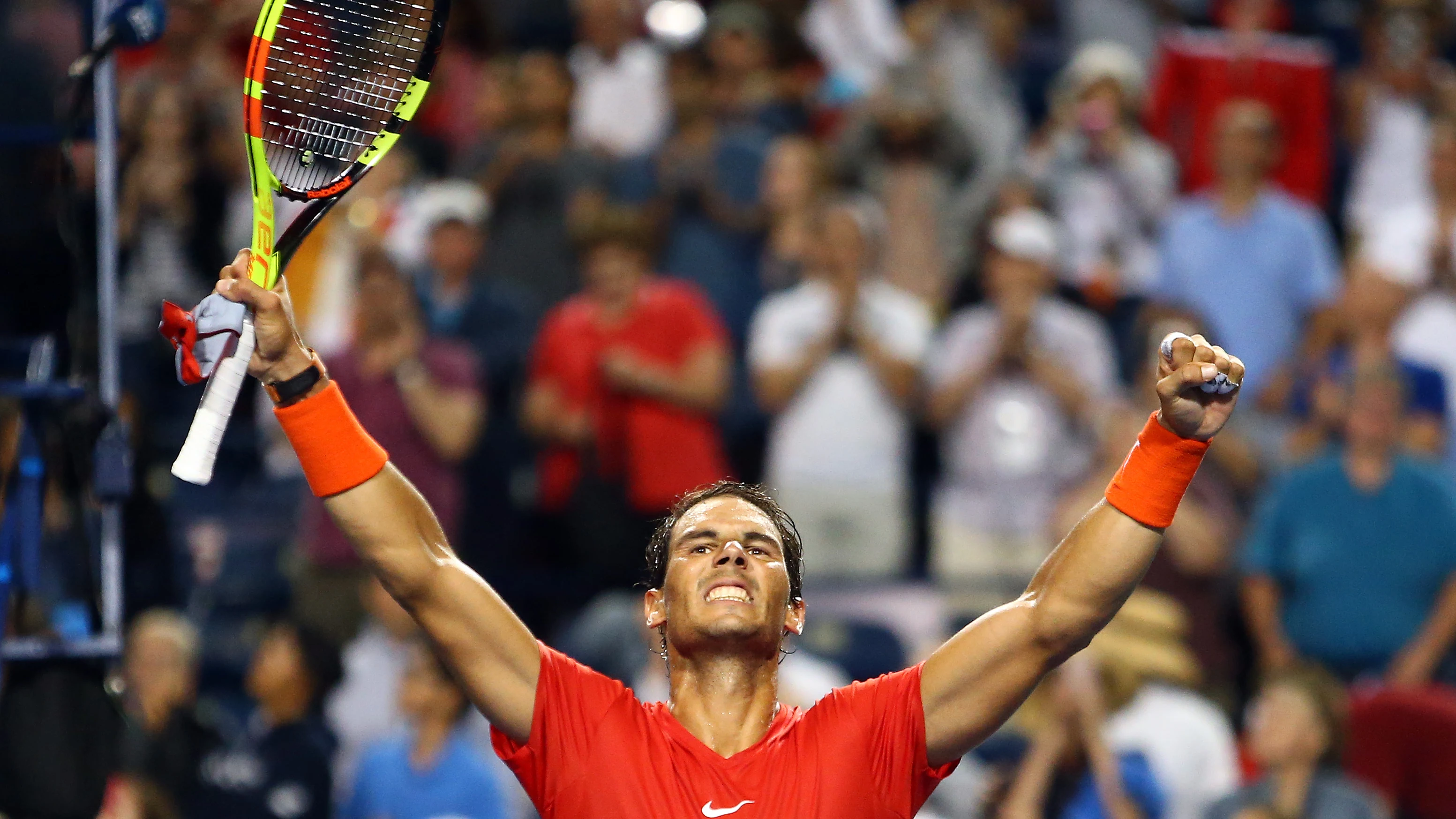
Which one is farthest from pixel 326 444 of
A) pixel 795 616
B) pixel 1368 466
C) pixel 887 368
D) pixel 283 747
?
pixel 1368 466

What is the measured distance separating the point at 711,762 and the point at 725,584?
0.34 metres

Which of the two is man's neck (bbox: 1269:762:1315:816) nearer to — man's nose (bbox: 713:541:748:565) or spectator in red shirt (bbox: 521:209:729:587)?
spectator in red shirt (bbox: 521:209:729:587)

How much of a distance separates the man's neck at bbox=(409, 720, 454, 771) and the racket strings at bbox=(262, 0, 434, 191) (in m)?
3.56

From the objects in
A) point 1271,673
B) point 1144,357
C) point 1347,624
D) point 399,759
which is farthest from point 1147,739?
point 399,759

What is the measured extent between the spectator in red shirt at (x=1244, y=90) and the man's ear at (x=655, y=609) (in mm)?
6216

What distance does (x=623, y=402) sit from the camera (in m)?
8.04

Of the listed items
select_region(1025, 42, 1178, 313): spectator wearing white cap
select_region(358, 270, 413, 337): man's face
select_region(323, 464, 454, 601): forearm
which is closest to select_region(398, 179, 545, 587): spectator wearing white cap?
select_region(358, 270, 413, 337): man's face

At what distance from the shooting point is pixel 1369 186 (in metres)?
9.97

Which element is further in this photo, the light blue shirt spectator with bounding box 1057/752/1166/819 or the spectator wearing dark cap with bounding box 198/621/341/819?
the spectator wearing dark cap with bounding box 198/621/341/819

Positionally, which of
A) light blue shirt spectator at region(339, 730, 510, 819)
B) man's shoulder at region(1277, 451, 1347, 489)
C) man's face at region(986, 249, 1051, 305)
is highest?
man's face at region(986, 249, 1051, 305)

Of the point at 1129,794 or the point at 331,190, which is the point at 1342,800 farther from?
the point at 331,190

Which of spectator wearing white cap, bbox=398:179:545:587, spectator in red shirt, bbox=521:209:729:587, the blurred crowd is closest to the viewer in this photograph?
the blurred crowd

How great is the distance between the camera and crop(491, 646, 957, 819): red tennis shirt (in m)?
3.69

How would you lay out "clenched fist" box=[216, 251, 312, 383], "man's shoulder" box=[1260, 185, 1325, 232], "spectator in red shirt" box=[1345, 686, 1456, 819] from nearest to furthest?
1. "clenched fist" box=[216, 251, 312, 383]
2. "spectator in red shirt" box=[1345, 686, 1456, 819]
3. "man's shoulder" box=[1260, 185, 1325, 232]
